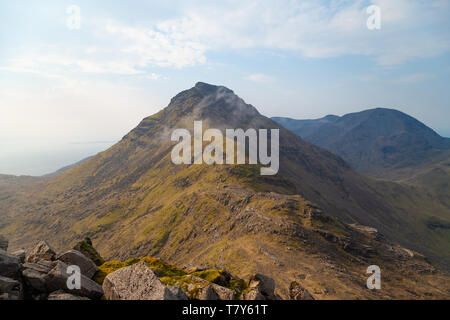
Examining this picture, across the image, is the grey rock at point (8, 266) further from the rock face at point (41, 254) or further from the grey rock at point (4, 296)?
the rock face at point (41, 254)

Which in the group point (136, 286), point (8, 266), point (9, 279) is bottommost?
point (136, 286)

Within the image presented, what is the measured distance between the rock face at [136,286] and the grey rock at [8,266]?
5.85m

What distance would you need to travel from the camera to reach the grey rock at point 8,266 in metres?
16.6

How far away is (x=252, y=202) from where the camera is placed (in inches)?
3829

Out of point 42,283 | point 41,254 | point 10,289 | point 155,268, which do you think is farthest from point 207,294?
point 41,254

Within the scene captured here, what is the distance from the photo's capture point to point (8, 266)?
16.8 m

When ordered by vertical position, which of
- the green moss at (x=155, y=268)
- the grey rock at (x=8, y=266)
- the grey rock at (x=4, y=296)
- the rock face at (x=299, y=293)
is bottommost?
the rock face at (x=299, y=293)

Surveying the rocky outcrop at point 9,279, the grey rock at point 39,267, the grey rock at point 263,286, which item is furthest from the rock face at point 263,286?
the rocky outcrop at point 9,279

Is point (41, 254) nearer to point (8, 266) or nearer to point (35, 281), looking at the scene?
point (8, 266)

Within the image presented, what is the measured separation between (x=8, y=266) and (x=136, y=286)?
28.7 feet
